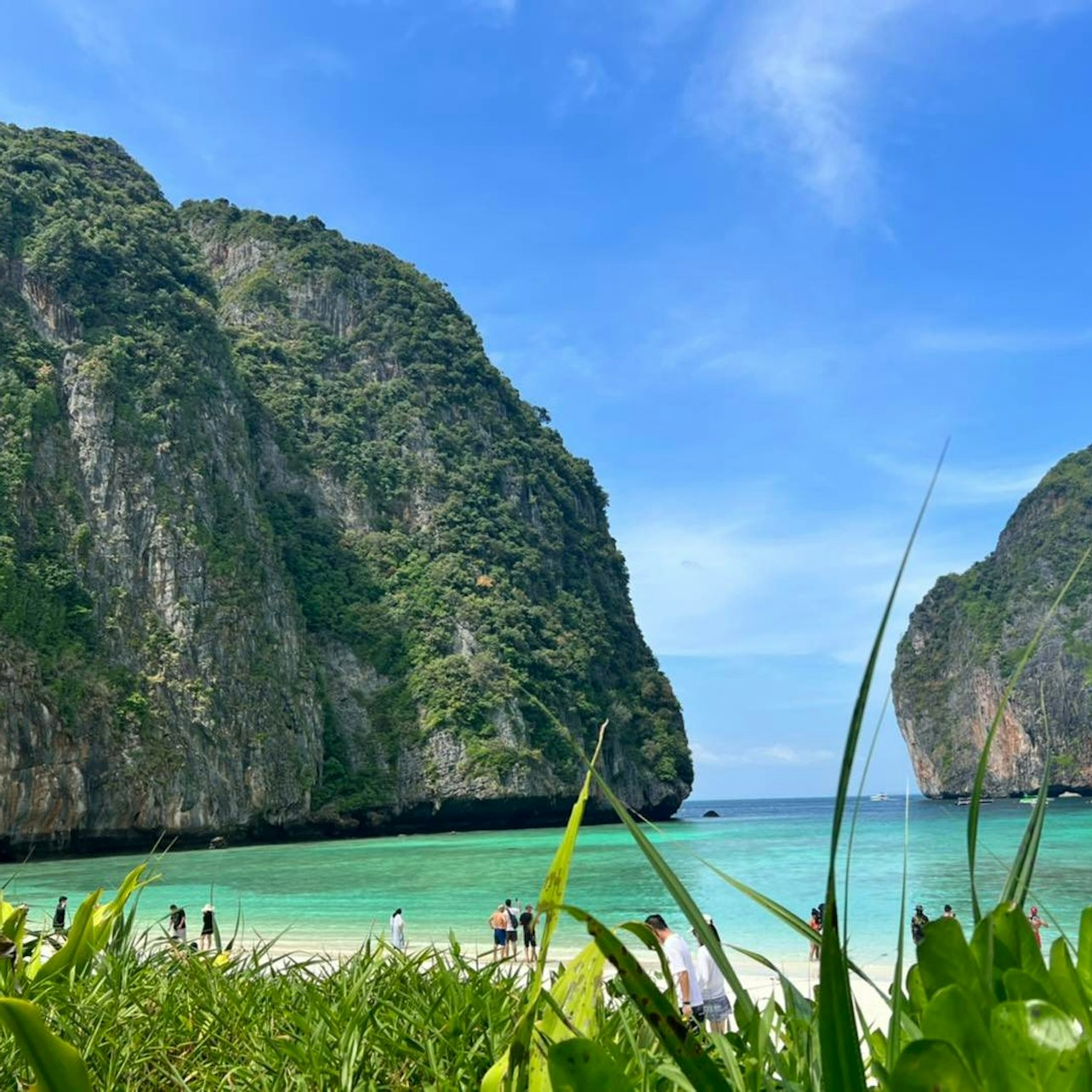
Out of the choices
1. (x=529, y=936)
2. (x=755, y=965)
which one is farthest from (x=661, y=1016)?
(x=755, y=965)

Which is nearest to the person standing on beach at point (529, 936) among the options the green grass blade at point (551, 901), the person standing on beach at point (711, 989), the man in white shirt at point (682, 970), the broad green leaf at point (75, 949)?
the green grass blade at point (551, 901)

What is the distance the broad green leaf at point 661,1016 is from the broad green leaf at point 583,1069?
2.2 inches

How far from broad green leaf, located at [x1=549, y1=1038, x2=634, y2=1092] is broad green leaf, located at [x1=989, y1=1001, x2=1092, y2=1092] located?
34cm

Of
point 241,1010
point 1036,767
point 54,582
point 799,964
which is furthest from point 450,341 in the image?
point 241,1010

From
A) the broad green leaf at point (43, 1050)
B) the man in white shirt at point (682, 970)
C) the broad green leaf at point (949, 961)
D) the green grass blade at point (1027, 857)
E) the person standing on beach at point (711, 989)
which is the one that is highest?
the green grass blade at point (1027, 857)

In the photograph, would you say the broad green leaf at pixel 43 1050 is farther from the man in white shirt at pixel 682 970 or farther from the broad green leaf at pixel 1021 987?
the man in white shirt at pixel 682 970

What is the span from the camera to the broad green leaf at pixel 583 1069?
954mm

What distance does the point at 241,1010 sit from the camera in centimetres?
273

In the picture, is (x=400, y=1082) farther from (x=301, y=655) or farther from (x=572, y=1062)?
(x=301, y=655)

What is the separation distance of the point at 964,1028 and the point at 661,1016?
273mm

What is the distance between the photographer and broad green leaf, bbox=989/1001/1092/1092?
0.79 m

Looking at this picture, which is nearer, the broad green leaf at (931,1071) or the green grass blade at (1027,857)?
the broad green leaf at (931,1071)

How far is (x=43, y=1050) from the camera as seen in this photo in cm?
129

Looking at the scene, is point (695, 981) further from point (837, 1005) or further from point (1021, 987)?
point (837, 1005)
